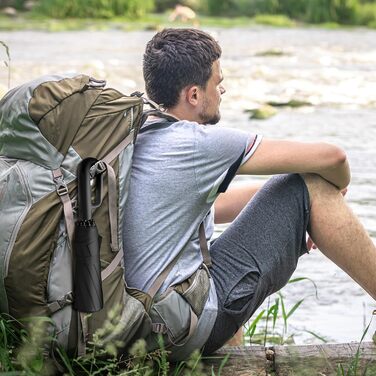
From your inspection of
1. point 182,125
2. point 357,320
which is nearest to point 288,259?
point 182,125

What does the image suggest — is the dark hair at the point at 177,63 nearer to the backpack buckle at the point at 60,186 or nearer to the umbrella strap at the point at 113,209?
the umbrella strap at the point at 113,209

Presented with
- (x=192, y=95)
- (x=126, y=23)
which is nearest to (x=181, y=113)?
(x=192, y=95)

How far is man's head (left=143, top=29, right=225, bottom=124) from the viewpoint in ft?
11.0

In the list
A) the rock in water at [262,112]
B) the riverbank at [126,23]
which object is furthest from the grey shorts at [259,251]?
the riverbank at [126,23]

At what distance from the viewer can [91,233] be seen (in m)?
2.82

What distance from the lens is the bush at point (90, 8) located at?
3069 cm

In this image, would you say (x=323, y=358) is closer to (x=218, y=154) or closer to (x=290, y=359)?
(x=290, y=359)

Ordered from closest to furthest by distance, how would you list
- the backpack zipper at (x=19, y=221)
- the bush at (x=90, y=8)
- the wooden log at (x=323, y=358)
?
the backpack zipper at (x=19, y=221) → the wooden log at (x=323, y=358) → the bush at (x=90, y=8)

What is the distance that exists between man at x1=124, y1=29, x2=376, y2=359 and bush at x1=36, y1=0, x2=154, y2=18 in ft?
90.6

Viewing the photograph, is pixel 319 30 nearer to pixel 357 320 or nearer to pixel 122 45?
pixel 122 45

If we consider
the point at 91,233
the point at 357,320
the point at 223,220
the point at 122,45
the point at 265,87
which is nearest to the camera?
the point at 91,233

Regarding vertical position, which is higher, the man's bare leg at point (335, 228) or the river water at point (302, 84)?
the man's bare leg at point (335, 228)

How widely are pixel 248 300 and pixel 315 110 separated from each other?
9.32m

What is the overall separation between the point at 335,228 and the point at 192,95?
1.82 feet
